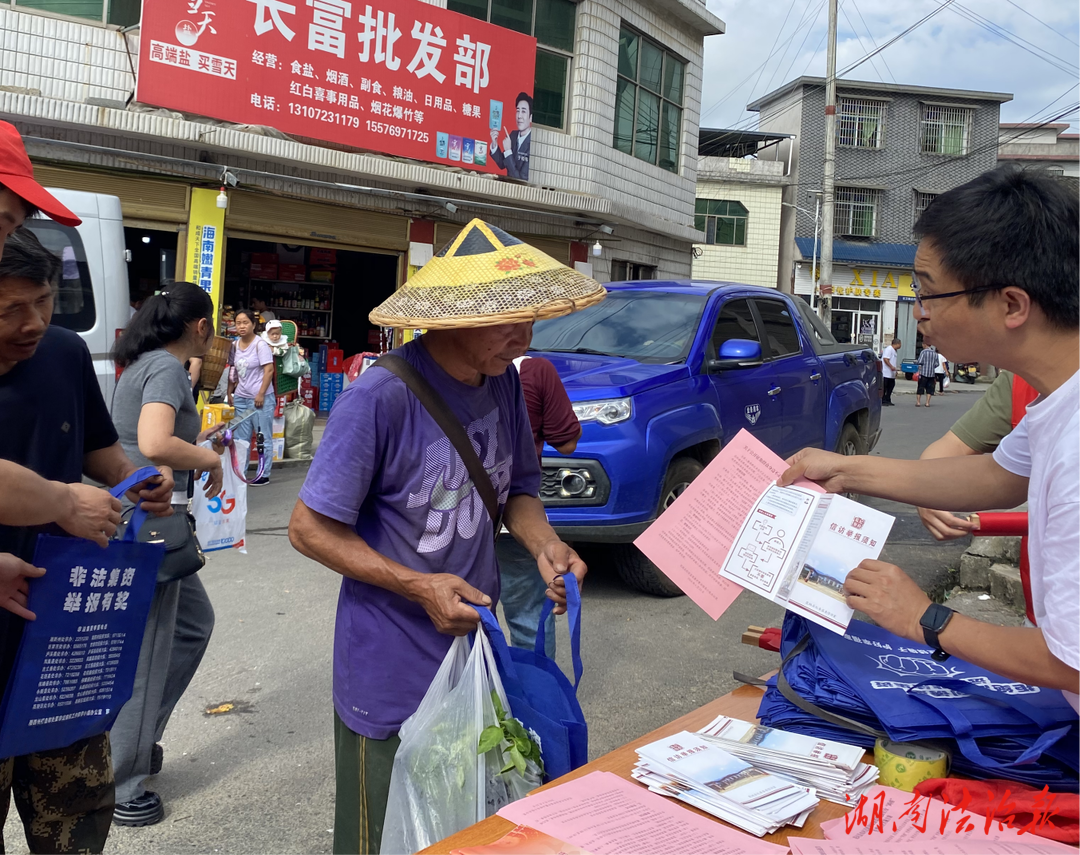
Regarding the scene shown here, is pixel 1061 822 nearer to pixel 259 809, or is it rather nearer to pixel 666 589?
pixel 259 809

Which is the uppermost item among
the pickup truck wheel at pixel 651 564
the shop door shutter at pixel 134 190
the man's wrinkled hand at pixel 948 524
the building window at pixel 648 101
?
the building window at pixel 648 101

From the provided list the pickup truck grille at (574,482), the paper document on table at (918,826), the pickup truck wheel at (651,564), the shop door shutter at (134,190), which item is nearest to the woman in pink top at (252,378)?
the shop door shutter at (134,190)

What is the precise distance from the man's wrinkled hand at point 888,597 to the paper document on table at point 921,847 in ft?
1.13

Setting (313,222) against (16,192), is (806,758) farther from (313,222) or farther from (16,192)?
(313,222)

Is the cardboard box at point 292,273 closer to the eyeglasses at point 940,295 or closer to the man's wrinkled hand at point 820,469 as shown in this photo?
the man's wrinkled hand at point 820,469

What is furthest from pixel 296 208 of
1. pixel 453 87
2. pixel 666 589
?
pixel 666 589

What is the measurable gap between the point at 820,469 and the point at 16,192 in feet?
5.99

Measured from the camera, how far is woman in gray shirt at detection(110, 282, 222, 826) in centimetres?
330

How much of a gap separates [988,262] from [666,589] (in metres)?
4.58

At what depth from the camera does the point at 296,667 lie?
481 cm

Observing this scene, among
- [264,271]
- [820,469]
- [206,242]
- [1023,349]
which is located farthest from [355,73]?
[1023,349]

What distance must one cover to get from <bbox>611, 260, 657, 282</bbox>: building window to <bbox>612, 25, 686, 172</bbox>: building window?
1968mm

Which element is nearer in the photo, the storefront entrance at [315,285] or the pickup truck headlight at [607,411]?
the pickup truck headlight at [607,411]

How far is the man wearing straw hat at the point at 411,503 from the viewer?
204cm
